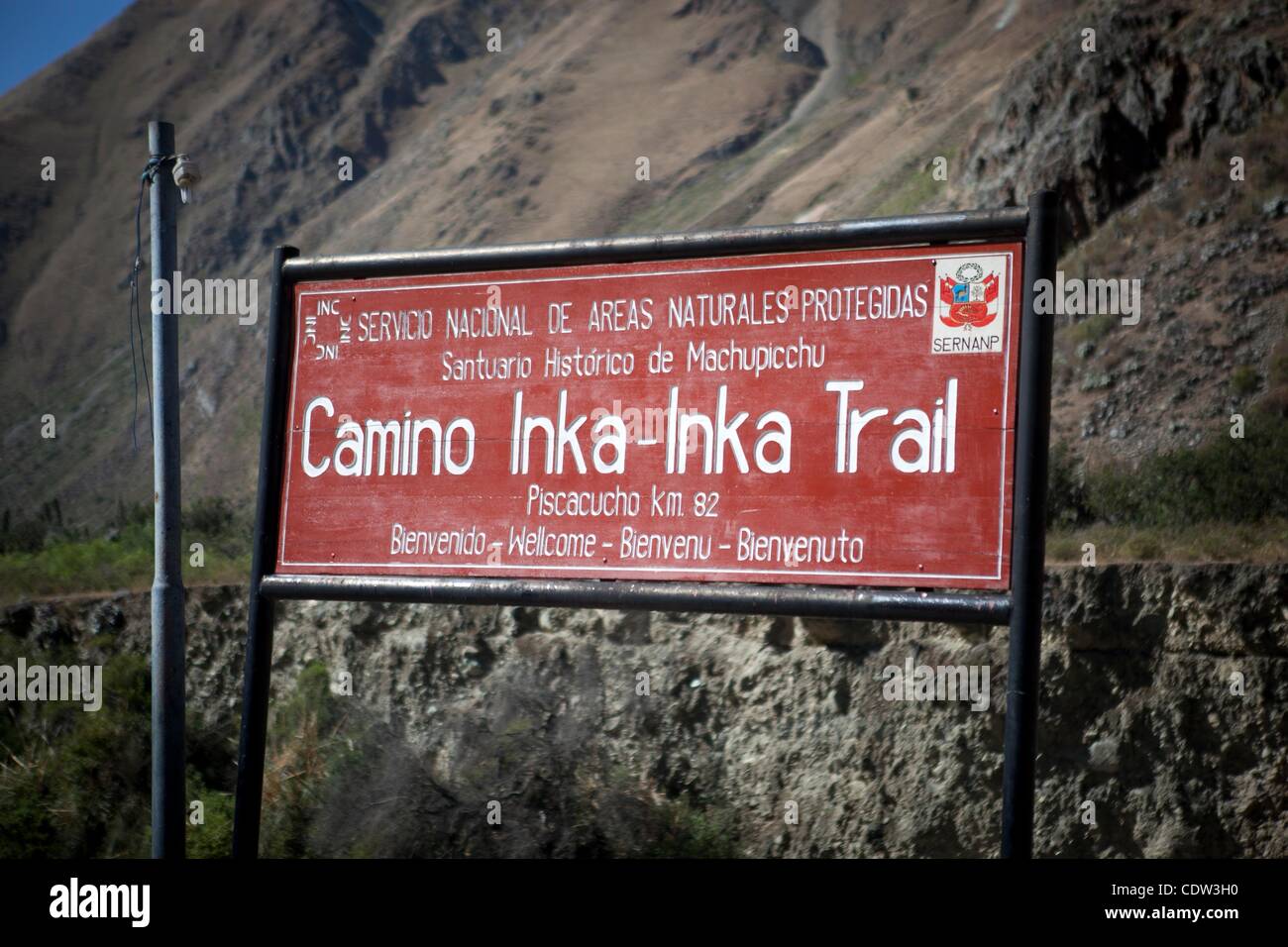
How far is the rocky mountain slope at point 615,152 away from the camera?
18.2 m

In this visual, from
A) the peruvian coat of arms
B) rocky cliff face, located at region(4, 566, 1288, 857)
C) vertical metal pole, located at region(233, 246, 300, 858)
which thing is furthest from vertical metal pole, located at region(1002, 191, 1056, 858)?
Result: vertical metal pole, located at region(233, 246, 300, 858)

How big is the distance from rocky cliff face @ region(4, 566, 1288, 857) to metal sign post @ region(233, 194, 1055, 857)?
4.92ft

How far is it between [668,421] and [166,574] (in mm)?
2779

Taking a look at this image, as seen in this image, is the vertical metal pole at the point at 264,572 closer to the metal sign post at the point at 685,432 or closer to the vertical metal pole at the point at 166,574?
the metal sign post at the point at 685,432

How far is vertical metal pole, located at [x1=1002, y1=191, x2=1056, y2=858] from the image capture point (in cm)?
417

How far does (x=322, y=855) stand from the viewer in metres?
6.29

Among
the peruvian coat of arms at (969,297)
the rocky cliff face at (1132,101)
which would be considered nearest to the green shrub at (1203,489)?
the peruvian coat of arms at (969,297)

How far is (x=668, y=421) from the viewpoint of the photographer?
4.90 m

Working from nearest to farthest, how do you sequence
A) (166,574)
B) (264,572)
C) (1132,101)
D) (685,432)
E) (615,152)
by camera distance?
(685,432), (264,572), (166,574), (1132,101), (615,152)

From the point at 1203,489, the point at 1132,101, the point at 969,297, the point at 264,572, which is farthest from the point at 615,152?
the point at 969,297

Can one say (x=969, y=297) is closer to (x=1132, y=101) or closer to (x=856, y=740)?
(x=856, y=740)

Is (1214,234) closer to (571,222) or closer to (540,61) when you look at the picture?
(571,222)

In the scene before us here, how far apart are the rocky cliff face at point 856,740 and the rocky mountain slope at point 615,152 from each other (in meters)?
8.73

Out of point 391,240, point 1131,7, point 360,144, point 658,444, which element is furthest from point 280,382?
point 360,144
